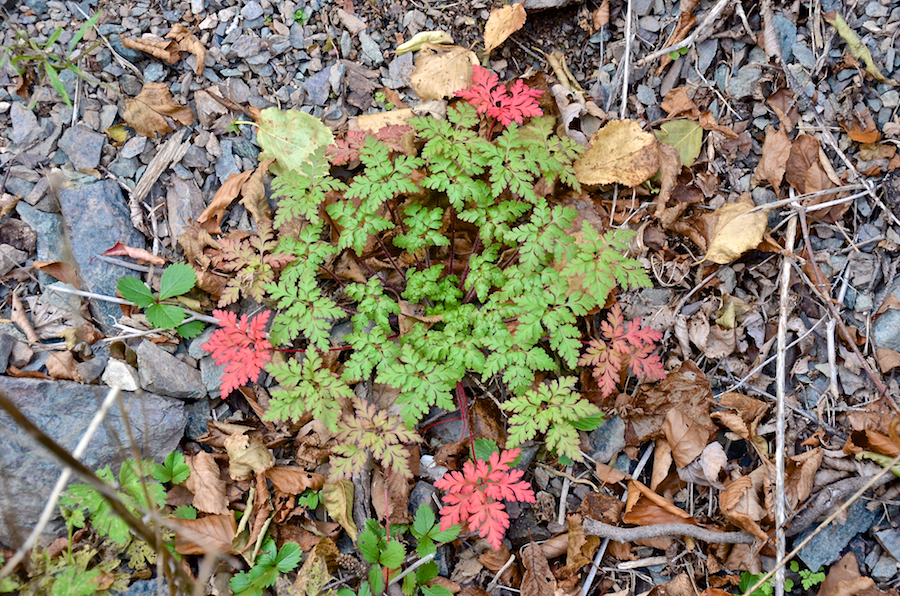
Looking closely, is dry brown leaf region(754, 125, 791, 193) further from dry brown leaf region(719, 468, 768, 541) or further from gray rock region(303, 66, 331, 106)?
gray rock region(303, 66, 331, 106)

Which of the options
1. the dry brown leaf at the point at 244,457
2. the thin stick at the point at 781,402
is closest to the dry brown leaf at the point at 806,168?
the thin stick at the point at 781,402

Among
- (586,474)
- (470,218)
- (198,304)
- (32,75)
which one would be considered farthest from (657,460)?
(32,75)

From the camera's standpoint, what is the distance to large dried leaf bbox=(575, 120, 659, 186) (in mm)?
3072

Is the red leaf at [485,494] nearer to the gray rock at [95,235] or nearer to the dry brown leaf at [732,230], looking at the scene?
the dry brown leaf at [732,230]

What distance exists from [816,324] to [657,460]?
100 centimetres

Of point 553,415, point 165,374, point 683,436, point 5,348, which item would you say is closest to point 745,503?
point 683,436

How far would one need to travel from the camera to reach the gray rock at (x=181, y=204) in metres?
3.16

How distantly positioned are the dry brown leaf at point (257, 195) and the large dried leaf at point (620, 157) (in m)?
Answer: 1.69

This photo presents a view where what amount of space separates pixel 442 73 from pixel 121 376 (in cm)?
228

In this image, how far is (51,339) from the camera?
115 inches

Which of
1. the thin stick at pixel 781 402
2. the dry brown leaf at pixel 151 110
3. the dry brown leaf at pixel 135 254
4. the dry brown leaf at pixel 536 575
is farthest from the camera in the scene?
the dry brown leaf at pixel 151 110

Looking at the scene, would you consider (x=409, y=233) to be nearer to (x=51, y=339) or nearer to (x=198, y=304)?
(x=198, y=304)

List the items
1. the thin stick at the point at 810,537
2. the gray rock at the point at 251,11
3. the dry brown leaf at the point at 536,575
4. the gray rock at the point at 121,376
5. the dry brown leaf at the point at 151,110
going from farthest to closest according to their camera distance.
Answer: the gray rock at the point at 251,11, the dry brown leaf at the point at 151,110, the gray rock at the point at 121,376, the dry brown leaf at the point at 536,575, the thin stick at the point at 810,537

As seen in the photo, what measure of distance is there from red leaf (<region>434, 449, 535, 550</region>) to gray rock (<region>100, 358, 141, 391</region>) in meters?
1.57
